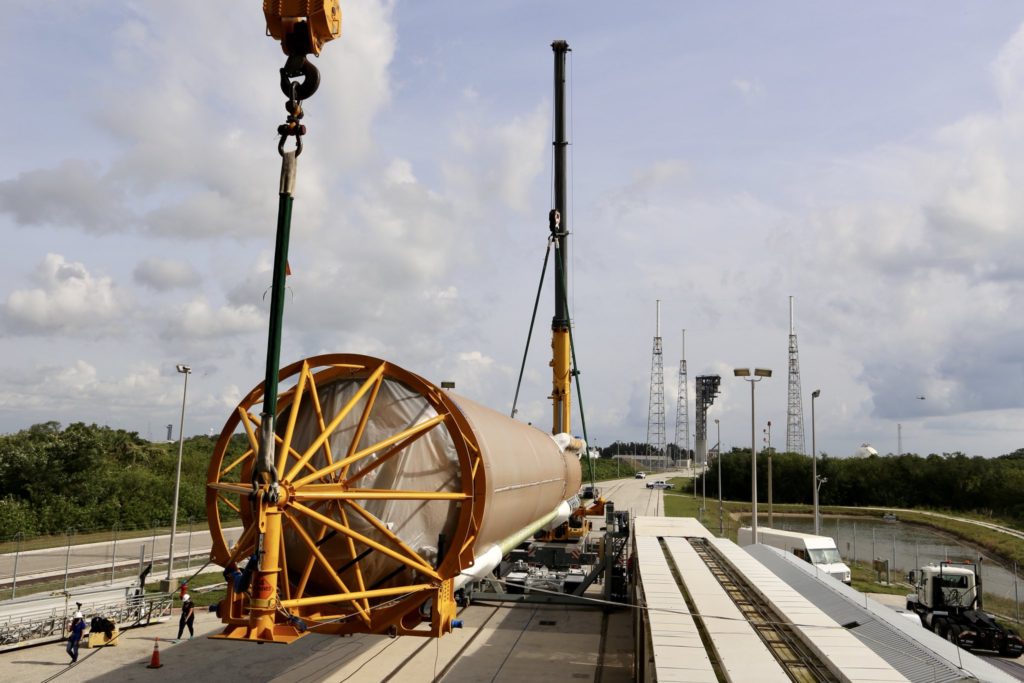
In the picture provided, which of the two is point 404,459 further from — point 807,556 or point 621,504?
point 621,504

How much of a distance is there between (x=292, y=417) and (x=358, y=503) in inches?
72.3

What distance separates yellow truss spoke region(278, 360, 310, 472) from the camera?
31.0ft

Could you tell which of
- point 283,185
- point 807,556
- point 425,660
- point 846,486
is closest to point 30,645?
point 425,660

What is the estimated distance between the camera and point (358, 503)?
36.1 ft

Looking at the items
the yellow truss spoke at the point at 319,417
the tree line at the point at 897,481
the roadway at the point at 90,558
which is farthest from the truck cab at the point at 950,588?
the tree line at the point at 897,481

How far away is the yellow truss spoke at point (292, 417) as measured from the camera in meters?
9.45

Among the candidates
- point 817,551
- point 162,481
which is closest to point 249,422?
point 817,551

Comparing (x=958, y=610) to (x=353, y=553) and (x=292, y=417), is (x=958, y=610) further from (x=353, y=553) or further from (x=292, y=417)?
(x=292, y=417)

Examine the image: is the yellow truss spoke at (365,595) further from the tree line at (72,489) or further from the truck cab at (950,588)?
the tree line at (72,489)

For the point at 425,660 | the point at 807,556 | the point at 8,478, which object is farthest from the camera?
the point at 8,478

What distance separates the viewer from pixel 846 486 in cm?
8944

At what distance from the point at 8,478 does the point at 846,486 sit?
275 ft

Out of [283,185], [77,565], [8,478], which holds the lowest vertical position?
[77,565]

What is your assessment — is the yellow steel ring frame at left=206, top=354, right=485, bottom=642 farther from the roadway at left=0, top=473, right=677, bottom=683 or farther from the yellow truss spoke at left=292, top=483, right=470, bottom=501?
the roadway at left=0, top=473, right=677, bottom=683
